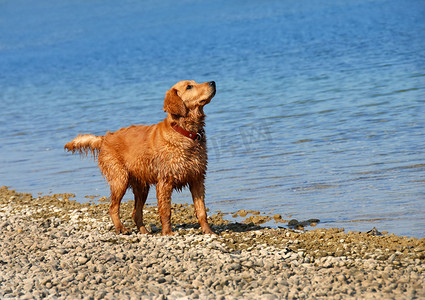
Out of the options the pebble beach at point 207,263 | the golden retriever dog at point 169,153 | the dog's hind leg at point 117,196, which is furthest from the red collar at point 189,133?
the pebble beach at point 207,263

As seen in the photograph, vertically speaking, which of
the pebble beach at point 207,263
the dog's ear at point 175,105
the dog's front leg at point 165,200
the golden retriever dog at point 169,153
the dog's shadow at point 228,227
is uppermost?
the dog's ear at point 175,105

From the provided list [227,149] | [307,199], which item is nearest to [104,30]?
[227,149]

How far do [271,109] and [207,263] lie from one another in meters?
9.31

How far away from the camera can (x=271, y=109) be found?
1477cm

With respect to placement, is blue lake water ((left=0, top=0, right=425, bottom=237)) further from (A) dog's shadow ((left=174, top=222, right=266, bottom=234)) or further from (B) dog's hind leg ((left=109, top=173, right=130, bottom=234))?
(B) dog's hind leg ((left=109, top=173, right=130, bottom=234))

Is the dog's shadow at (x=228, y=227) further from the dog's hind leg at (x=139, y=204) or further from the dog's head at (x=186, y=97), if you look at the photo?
the dog's head at (x=186, y=97)

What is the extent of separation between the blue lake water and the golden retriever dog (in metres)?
1.40

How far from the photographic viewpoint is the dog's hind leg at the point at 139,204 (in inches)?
290

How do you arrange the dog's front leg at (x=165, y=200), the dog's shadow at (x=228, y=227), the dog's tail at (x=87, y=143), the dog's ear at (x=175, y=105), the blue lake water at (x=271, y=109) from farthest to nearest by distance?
1. the blue lake water at (x=271, y=109)
2. the dog's tail at (x=87, y=143)
3. the dog's shadow at (x=228, y=227)
4. the dog's front leg at (x=165, y=200)
5. the dog's ear at (x=175, y=105)

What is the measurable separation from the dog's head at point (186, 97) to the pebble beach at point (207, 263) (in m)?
1.45

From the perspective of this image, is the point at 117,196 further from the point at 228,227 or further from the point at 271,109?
the point at 271,109

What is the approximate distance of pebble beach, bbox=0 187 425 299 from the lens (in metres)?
5.06

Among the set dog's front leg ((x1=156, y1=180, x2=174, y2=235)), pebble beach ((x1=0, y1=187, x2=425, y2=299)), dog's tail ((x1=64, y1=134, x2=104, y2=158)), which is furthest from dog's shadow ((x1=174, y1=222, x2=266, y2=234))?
dog's tail ((x1=64, y1=134, x2=104, y2=158))

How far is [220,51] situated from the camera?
97.6 feet
